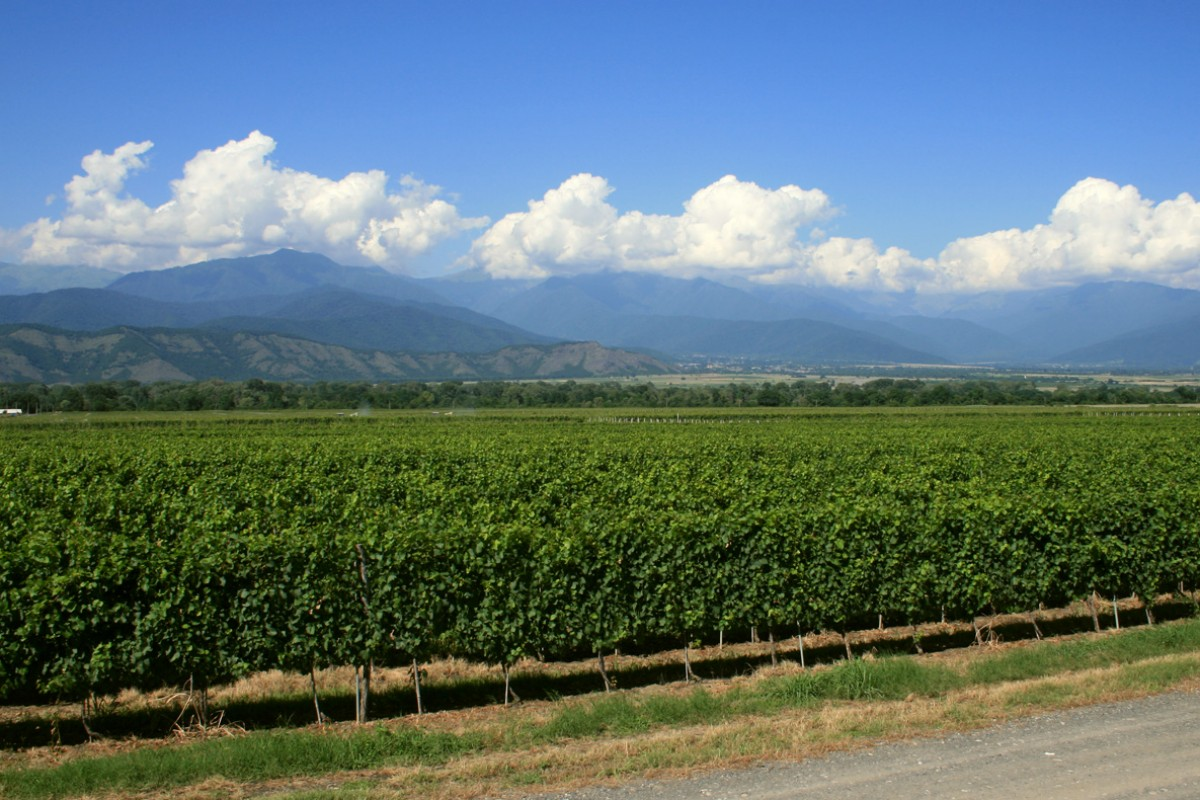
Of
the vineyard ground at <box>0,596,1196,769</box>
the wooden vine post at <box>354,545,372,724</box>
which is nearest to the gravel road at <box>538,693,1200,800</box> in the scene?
→ the vineyard ground at <box>0,596,1196,769</box>

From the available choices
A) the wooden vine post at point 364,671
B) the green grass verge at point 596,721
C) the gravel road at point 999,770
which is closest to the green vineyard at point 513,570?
the wooden vine post at point 364,671

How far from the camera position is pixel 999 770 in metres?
8.27

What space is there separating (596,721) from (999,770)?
4.21 metres

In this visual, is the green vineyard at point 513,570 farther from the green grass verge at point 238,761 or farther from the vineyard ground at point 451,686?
the green grass verge at point 238,761

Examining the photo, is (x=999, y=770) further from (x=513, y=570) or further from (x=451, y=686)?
(x=451, y=686)

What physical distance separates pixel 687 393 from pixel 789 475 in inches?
5156

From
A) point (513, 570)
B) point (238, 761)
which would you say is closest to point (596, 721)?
point (513, 570)

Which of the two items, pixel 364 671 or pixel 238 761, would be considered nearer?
pixel 238 761

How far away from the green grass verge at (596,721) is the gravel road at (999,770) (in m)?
1.29

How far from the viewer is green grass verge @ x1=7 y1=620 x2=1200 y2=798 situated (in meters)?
8.59

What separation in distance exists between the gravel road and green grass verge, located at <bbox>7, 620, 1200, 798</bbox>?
1.29 m

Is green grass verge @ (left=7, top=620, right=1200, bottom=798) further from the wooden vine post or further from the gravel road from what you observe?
the gravel road

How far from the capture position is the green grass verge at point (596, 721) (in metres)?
8.59

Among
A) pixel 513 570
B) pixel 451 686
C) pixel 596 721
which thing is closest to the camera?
pixel 596 721
